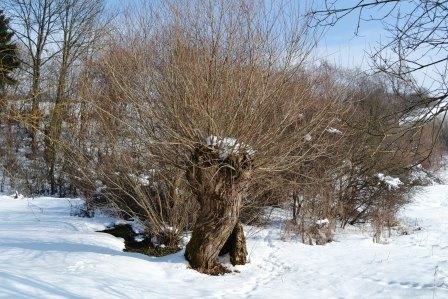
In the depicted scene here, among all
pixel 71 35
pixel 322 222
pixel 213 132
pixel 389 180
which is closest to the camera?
pixel 213 132

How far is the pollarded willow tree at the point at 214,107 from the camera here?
276 inches

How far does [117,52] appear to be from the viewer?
27.8ft

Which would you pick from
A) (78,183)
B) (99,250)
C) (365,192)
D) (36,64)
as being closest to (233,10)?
(99,250)

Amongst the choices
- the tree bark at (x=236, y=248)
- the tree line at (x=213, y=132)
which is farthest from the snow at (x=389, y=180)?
the tree bark at (x=236, y=248)

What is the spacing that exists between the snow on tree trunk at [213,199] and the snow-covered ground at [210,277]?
344mm

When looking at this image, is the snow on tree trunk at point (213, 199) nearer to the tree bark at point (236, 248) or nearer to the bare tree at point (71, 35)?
the tree bark at point (236, 248)

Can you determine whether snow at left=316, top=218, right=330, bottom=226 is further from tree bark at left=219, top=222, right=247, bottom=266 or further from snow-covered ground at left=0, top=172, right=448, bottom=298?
tree bark at left=219, top=222, right=247, bottom=266

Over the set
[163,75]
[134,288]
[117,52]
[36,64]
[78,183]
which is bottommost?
[134,288]

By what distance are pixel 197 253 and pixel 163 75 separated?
114 inches

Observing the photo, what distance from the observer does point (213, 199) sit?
7203 mm

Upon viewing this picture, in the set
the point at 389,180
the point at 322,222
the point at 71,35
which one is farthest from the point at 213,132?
the point at 71,35

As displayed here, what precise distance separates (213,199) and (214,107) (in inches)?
55.3

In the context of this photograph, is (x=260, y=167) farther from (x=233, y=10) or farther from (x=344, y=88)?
(x=344, y=88)

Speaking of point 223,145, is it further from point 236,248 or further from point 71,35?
point 71,35
